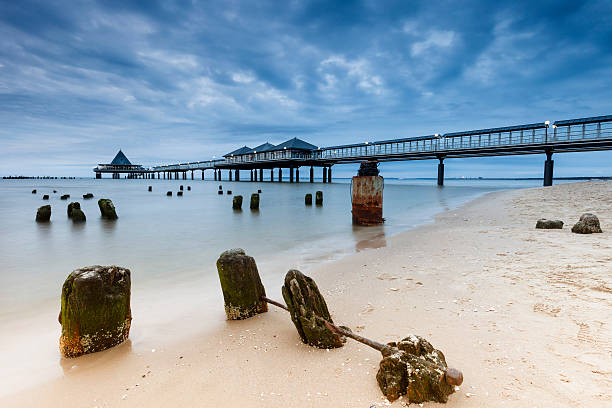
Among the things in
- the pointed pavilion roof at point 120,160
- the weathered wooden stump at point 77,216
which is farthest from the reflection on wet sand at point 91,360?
the pointed pavilion roof at point 120,160

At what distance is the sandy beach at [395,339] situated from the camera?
2.10m

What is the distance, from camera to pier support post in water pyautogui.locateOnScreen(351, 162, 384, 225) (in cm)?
1096

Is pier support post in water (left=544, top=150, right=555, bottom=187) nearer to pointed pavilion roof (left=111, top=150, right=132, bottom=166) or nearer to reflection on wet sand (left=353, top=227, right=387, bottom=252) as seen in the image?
reflection on wet sand (left=353, top=227, right=387, bottom=252)

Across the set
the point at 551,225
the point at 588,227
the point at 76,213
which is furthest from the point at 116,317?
the point at 76,213

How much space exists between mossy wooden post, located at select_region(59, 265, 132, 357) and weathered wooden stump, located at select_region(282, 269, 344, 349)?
162 cm

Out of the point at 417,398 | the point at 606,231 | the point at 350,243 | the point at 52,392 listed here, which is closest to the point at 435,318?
the point at 417,398

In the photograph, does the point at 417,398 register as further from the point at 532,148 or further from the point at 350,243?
the point at 532,148

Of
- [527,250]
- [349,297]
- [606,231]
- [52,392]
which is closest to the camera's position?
[52,392]

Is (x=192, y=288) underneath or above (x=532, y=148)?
underneath

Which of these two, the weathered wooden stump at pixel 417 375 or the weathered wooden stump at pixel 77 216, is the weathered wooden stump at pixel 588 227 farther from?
the weathered wooden stump at pixel 77 216

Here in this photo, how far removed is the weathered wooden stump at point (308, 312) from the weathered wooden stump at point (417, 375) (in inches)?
25.1

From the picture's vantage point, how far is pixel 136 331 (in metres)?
3.46

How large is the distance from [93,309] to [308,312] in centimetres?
197

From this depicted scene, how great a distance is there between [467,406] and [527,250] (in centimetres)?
491
